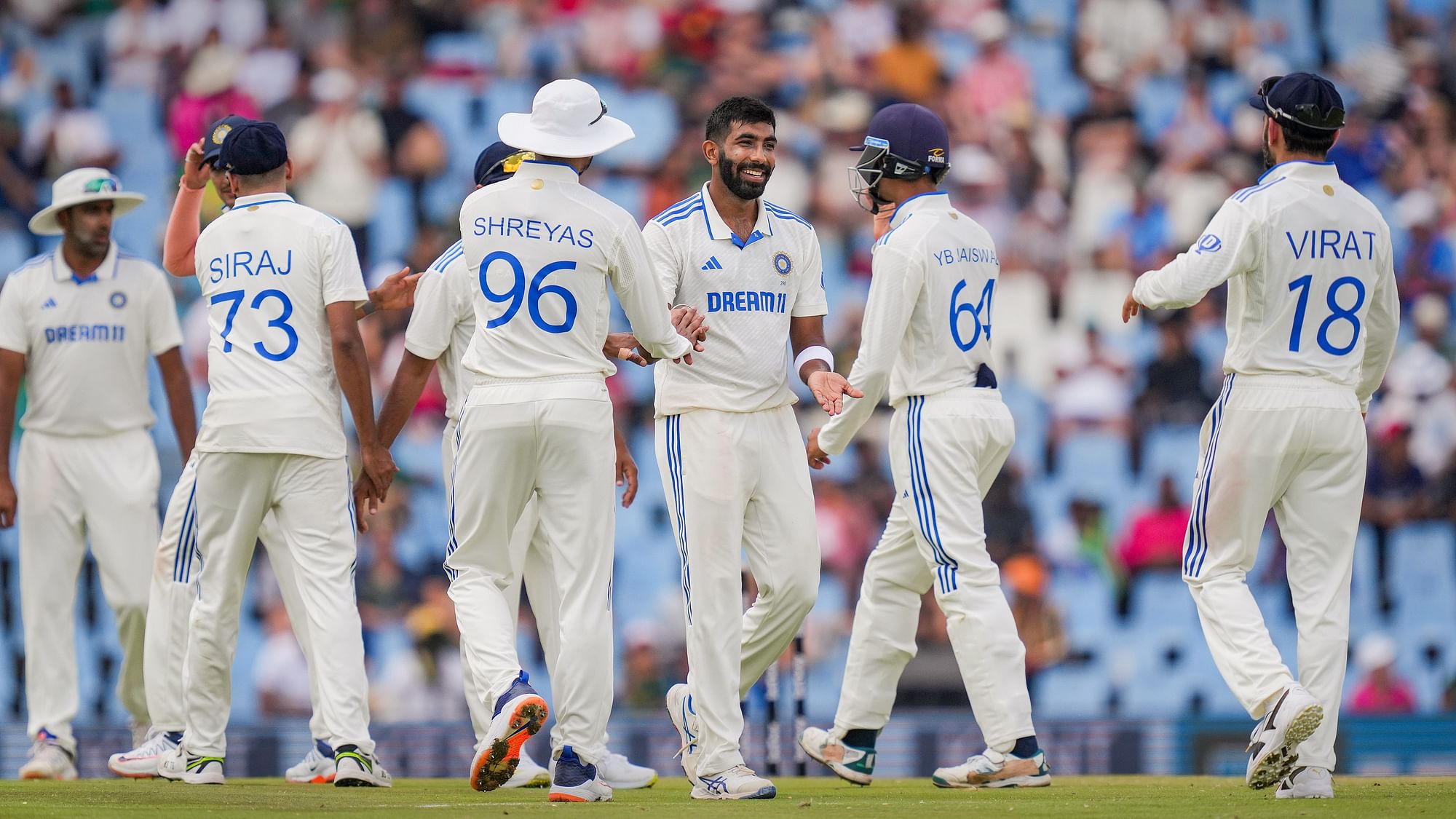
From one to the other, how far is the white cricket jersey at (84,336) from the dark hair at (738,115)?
129 inches

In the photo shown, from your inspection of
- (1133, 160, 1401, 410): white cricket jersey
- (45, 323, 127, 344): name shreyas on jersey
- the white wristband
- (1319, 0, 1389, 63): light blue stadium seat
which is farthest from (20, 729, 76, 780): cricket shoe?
(1319, 0, 1389, 63): light blue stadium seat

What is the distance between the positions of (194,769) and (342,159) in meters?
9.34

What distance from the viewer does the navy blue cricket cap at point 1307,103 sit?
714 cm

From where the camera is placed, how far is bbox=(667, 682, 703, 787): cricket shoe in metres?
7.28

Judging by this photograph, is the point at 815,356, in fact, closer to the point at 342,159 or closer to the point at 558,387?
the point at 558,387

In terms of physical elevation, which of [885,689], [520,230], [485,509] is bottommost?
[885,689]

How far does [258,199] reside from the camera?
307 inches

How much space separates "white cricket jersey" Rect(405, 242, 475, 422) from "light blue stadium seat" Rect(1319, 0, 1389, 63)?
11766mm

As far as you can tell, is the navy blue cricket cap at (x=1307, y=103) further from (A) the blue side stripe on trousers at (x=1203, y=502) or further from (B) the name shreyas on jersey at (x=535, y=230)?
(B) the name shreyas on jersey at (x=535, y=230)

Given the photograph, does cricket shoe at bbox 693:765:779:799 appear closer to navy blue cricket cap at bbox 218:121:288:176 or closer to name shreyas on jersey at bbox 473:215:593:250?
name shreyas on jersey at bbox 473:215:593:250

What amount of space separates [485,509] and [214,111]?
35.6ft

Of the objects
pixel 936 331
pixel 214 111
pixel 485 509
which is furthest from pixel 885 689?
pixel 214 111

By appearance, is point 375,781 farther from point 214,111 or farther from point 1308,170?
point 214,111

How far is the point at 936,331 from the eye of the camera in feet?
25.2
